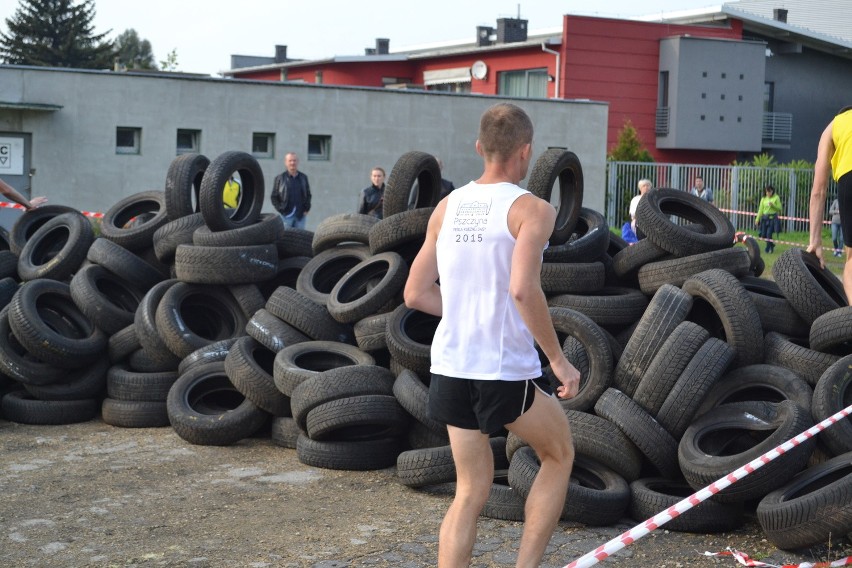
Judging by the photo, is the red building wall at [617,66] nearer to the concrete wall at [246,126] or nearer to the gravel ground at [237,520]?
the concrete wall at [246,126]

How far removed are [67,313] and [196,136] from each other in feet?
75.7

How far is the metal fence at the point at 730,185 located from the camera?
3903cm

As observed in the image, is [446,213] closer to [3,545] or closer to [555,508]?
[555,508]

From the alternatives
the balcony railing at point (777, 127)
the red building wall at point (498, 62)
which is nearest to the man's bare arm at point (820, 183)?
the red building wall at point (498, 62)

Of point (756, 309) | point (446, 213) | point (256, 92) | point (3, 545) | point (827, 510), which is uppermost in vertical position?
point (256, 92)

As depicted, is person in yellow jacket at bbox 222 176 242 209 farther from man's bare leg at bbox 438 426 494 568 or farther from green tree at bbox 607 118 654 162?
green tree at bbox 607 118 654 162

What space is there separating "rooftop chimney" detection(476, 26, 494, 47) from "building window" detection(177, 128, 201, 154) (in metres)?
23.6

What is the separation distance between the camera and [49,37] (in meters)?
77.4

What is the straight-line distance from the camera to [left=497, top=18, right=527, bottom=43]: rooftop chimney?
5100 centimetres

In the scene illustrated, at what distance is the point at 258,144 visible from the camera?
3447 cm

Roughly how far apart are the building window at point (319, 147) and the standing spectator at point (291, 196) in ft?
52.3

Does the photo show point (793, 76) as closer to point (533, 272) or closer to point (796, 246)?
point (796, 246)

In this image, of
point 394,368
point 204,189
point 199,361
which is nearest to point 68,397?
point 199,361

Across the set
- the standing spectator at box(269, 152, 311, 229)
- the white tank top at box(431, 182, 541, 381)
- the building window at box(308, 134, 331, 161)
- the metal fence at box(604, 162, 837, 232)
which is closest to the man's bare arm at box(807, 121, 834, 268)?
the white tank top at box(431, 182, 541, 381)
